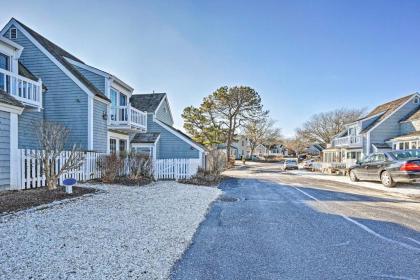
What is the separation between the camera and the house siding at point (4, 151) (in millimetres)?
8986

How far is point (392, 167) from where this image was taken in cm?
1414

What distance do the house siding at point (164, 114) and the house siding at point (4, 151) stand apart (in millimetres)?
14820

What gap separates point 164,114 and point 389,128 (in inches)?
910

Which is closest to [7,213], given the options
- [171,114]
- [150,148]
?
[150,148]

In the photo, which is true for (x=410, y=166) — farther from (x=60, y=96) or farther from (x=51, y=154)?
(x=60, y=96)

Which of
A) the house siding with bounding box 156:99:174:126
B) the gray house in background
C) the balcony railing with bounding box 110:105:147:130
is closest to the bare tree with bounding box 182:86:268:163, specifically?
the house siding with bounding box 156:99:174:126

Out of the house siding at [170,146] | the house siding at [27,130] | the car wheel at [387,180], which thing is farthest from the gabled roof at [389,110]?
the house siding at [27,130]

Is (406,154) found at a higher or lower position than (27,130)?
lower

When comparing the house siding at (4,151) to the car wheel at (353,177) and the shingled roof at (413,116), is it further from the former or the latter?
the shingled roof at (413,116)

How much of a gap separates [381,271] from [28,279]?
4548mm

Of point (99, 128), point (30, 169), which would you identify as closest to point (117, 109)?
point (99, 128)

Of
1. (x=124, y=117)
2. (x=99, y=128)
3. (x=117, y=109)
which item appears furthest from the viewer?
(x=124, y=117)

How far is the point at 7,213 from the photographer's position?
601 centimetres

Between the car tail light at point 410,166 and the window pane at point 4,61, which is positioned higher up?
the window pane at point 4,61
